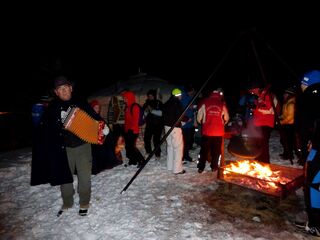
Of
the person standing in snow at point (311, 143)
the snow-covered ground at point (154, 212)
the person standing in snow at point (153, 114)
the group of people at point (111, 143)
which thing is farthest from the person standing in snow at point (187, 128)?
Result: the person standing in snow at point (311, 143)

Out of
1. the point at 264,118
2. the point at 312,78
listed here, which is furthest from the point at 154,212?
the point at 264,118

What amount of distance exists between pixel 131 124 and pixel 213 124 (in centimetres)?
227

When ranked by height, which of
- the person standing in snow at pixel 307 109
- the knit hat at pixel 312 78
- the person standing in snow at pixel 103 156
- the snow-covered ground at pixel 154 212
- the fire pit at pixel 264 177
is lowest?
the snow-covered ground at pixel 154 212

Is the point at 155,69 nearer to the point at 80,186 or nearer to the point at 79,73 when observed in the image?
the point at 79,73

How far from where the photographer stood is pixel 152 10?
28484mm

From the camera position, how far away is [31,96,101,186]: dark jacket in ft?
16.2

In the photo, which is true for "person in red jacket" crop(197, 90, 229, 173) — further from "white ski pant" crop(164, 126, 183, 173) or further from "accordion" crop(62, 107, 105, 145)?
"accordion" crop(62, 107, 105, 145)

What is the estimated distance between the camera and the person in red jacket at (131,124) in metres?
8.07

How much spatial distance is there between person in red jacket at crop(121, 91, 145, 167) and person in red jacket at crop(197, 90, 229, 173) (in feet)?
5.85

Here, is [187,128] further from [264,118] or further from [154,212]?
[154,212]

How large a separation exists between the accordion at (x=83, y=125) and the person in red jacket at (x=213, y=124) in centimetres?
308

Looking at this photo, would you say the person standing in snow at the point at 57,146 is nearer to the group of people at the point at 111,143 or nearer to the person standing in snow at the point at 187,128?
the group of people at the point at 111,143

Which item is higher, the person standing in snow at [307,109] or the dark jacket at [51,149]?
the person standing in snow at [307,109]

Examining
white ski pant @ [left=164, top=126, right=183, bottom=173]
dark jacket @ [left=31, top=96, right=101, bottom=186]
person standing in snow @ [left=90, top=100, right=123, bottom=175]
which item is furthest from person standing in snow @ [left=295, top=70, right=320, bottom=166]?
dark jacket @ [left=31, top=96, right=101, bottom=186]
